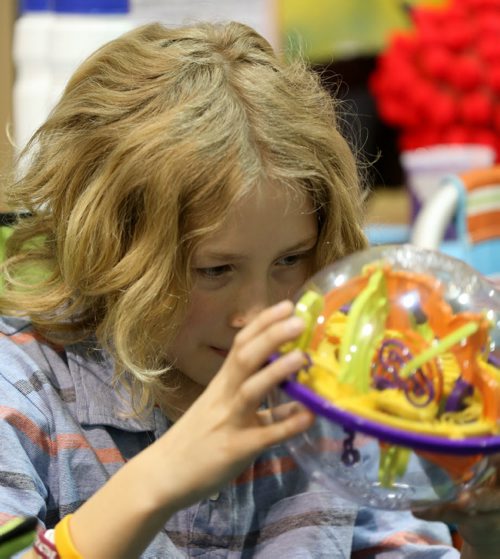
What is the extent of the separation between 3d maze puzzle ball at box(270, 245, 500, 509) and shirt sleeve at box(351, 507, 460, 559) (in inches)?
13.7

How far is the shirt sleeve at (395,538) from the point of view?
1108 mm

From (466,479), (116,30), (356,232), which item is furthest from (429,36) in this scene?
(466,479)

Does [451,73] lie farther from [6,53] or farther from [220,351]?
[220,351]

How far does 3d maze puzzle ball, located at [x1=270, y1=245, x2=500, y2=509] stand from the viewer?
68 centimetres

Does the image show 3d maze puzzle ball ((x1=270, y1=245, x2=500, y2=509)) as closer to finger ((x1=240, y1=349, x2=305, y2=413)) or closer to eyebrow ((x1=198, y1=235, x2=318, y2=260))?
finger ((x1=240, y1=349, x2=305, y2=413))

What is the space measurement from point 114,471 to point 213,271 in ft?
0.70

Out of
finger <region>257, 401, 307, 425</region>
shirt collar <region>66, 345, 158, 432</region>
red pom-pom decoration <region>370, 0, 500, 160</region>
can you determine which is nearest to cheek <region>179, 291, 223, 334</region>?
shirt collar <region>66, 345, 158, 432</region>

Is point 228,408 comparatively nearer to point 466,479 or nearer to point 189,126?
point 466,479

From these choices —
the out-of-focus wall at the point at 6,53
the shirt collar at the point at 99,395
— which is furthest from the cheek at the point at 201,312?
the out-of-focus wall at the point at 6,53

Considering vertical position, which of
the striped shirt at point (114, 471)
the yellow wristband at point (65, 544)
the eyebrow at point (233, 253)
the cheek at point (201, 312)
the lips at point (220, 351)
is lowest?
the striped shirt at point (114, 471)

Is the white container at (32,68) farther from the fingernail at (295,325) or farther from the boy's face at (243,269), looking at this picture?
the fingernail at (295,325)

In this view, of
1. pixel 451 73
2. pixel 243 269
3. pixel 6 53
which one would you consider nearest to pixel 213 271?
pixel 243 269

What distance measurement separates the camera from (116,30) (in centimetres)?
167

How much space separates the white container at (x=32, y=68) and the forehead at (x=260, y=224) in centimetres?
73
